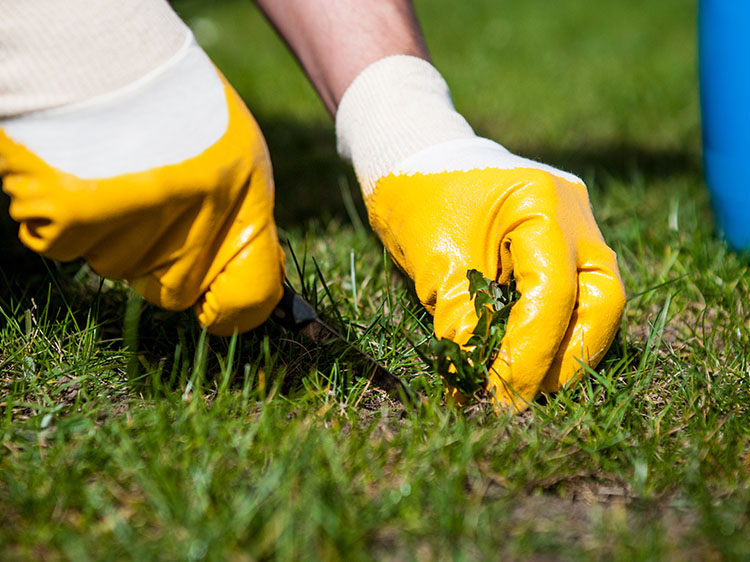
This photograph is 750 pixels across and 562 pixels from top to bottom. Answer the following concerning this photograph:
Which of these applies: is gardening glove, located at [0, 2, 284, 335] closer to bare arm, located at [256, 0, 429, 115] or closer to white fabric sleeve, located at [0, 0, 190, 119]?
white fabric sleeve, located at [0, 0, 190, 119]

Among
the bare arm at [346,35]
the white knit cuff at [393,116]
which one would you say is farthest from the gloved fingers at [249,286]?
the bare arm at [346,35]

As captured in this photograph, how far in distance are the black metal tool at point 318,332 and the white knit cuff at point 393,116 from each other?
34 centimetres

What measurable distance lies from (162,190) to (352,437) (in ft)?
1.40

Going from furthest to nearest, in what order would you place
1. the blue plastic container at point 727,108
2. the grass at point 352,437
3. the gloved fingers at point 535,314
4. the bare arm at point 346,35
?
the blue plastic container at point 727,108 < the bare arm at point 346,35 < the gloved fingers at point 535,314 < the grass at point 352,437

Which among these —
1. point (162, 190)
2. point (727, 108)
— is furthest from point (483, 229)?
point (727, 108)

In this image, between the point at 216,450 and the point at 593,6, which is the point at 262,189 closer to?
the point at 216,450

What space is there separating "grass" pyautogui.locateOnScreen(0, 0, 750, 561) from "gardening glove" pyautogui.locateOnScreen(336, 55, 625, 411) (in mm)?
83

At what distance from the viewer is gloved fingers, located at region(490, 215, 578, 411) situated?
1.13 meters

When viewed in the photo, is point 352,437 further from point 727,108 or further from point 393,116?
point 727,108

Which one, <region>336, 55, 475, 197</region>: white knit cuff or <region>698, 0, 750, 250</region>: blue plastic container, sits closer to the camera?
<region>336, 55, 475, 197</region>: white knit cuff

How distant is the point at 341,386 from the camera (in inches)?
47.9

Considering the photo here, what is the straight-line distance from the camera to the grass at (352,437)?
0.89m

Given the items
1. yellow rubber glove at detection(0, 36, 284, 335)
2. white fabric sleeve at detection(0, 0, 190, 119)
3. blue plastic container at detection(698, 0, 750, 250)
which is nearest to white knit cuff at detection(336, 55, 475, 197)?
yellow rubber glove at detection(0, 36, 284, 335)

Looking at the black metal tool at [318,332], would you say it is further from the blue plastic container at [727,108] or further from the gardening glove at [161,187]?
the blue plastic container at [727,108]
